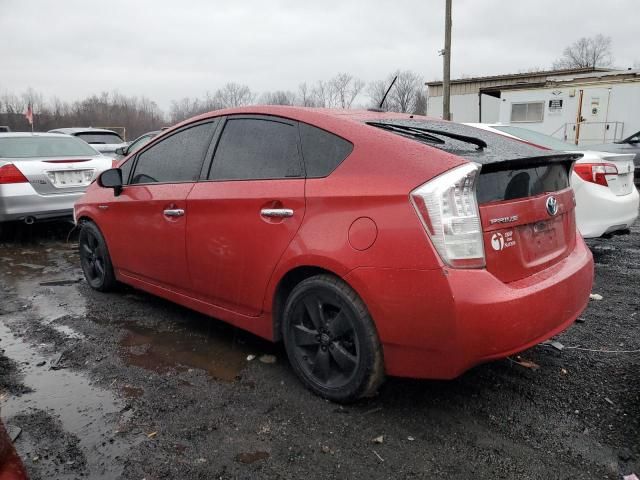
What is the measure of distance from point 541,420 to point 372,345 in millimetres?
943

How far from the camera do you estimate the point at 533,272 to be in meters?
2.55

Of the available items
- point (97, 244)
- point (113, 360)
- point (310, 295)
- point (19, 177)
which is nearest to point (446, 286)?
point (310, 295)

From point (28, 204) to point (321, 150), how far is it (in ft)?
17.7

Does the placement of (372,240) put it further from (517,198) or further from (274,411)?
(274,411)

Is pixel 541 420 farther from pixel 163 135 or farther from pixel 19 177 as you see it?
pixel 19 177

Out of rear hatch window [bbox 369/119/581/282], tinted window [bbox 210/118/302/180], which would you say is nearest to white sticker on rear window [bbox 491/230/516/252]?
rear hatch window [bbox 369/119/581/282]

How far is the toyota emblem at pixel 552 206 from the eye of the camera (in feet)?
8.81

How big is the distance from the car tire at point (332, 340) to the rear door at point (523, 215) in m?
0.68

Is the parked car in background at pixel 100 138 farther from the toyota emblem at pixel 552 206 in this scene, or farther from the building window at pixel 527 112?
the toyota emblem at pixel 552 206

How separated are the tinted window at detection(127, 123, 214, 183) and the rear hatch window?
1.28 metres

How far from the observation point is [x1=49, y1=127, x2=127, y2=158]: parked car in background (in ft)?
46.9

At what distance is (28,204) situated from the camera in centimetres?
666

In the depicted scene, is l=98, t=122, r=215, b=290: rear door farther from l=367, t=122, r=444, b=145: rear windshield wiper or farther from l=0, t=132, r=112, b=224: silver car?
l=0, t=132, r=112, b=224: silver car

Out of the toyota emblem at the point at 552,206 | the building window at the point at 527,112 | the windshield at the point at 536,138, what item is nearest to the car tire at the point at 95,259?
the toyota emblem at the point at 552,206
